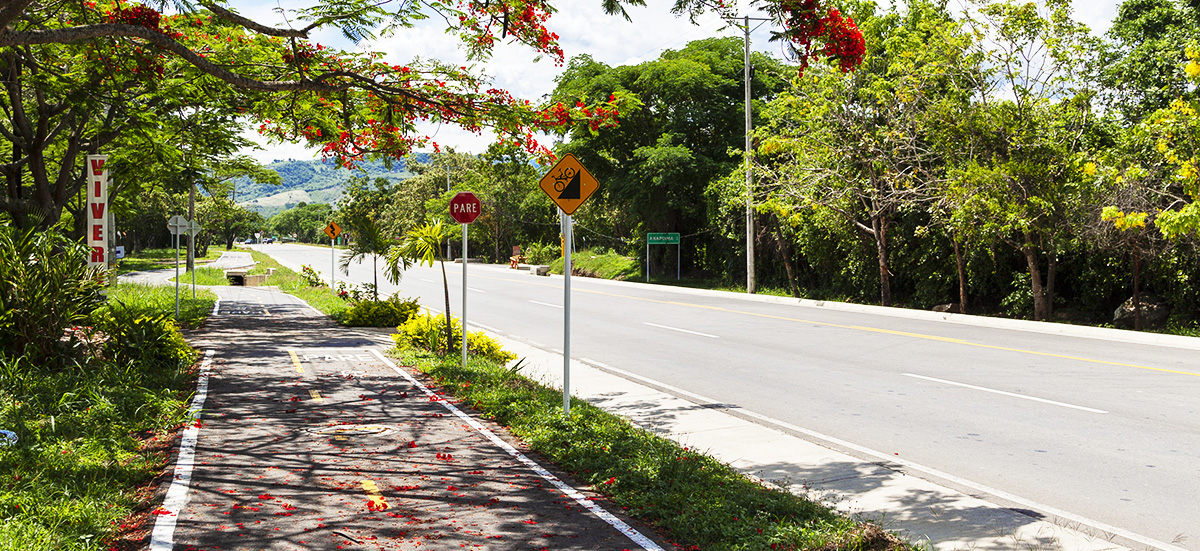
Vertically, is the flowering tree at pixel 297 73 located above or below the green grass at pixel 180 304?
above

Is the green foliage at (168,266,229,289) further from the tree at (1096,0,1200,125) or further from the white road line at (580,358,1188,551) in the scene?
the tree at (1096,0,1200,125)

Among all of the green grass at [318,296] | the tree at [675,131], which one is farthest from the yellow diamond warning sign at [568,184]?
the tree at [675,131]

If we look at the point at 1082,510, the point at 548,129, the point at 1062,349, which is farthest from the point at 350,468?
the point at 1062,349

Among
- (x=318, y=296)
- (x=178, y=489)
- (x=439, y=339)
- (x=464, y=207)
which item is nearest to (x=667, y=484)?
(x=178, y=489)

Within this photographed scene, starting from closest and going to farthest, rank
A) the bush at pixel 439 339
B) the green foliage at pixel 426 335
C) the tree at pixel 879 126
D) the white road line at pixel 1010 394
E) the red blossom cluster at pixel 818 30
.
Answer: the red blossom cluster at pixel 818 30 → the white road line at pixel 1010 394 → the bush at pixel 439 339 → the green foliage at pixel 426 335 → the tree at pixel 879 126

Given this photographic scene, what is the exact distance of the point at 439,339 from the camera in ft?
44.6

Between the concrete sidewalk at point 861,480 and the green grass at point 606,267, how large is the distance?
30.5 metres

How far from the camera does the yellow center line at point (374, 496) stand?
224 inches

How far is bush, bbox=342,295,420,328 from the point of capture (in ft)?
62.4

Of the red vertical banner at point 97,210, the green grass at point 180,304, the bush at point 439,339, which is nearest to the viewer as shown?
the red vertical banner at point 97,210

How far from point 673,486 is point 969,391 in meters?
5.84

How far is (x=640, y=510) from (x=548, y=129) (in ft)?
23.9

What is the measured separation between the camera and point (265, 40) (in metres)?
12.6

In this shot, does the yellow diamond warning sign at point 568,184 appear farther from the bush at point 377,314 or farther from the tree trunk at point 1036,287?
the tree trunk at point 1036,287
